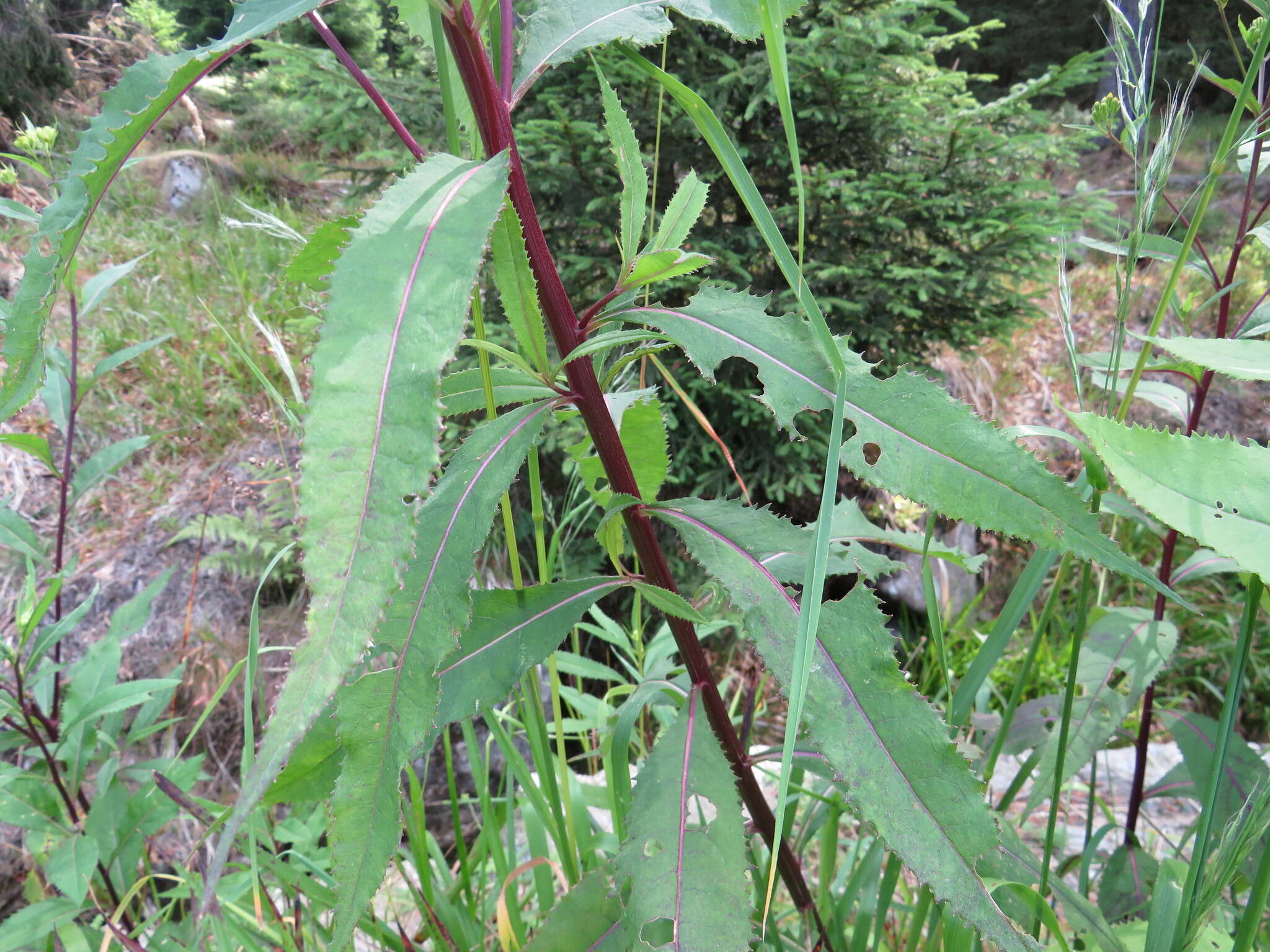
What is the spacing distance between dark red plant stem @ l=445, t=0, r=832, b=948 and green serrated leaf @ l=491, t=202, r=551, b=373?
16 mm

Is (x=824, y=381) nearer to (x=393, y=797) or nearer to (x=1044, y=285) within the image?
(x=393, y=797)

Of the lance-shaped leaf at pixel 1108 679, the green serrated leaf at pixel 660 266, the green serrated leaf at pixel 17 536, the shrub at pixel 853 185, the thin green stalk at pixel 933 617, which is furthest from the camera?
the shrub at pixel 853 185

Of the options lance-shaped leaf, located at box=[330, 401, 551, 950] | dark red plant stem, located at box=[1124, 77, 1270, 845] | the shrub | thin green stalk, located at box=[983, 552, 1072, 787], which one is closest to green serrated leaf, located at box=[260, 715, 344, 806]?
lance-shaped leaf, located at box=[330, 401, 551, 950]

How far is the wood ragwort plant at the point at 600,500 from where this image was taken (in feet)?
1.08

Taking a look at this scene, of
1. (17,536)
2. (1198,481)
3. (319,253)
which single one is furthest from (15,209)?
(1198,481)

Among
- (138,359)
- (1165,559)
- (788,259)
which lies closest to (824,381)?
(788,259)

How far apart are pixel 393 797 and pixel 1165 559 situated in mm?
1005

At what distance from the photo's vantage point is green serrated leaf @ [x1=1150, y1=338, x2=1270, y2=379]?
0.48 metres

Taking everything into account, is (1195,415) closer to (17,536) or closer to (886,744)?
(886,744)

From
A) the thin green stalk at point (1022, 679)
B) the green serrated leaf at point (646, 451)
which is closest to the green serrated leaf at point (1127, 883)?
the thin green stalk at point (1022, 679)

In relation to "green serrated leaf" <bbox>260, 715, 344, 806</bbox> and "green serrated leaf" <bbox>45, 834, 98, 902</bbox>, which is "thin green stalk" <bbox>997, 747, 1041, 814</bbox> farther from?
"green serrated leaf" <bbox>45, 834, 98, 902</bbox>

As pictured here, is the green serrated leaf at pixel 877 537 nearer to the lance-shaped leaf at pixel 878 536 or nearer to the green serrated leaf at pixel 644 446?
the lance-shaped leaf at pixel 878 536

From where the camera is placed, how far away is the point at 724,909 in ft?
1.73

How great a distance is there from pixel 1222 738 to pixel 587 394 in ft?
1.71
